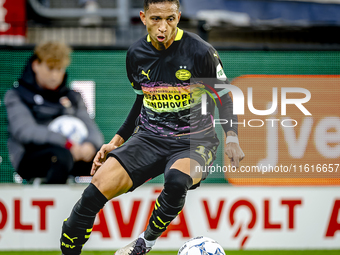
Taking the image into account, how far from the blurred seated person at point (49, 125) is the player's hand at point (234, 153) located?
2.22 meters

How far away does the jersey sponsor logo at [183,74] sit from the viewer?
3.29 meters

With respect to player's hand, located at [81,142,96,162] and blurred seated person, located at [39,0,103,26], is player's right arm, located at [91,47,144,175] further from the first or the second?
blurred seated person, located at [39,0,103,26]

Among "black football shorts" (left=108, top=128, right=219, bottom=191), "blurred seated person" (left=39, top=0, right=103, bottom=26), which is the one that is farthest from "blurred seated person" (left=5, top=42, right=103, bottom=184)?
"blurred seated person" (left=39, top=0, right=103, bottom=26)

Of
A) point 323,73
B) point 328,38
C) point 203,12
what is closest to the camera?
point 323,73

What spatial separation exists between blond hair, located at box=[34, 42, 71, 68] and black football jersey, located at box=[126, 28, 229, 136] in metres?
1.97

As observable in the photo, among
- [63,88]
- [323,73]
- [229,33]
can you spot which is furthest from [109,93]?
[323,73]

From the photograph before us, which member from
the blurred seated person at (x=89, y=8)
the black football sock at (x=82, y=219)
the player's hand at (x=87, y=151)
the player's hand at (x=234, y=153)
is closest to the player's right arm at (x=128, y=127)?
the black football sock at (x=82, y=219)

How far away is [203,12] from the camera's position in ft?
25.2

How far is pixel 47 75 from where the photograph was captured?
16.5 ft

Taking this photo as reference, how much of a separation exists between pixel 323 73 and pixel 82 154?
298cm

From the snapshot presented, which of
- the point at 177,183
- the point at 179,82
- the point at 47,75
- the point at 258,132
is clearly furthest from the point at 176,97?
the point at 47,75

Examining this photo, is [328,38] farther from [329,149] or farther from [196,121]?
[196,121]

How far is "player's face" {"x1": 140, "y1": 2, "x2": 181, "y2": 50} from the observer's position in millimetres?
3125

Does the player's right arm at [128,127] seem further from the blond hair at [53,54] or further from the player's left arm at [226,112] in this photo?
the blond hair at [53,54]
